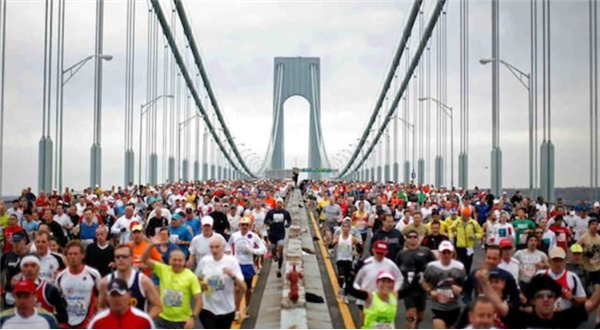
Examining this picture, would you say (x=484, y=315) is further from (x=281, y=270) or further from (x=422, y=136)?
(x=422, y=136)

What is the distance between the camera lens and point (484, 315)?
6.14 m

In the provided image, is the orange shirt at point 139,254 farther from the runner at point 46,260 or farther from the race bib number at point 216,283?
the race bib number at point 216,283

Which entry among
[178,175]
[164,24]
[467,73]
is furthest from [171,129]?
[467,73]

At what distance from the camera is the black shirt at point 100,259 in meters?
10.1

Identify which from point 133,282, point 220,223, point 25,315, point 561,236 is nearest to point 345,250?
point 220,223

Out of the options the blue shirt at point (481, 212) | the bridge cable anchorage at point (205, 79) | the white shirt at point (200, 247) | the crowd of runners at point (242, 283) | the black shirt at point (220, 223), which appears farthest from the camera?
the bridge cable anchorage at point (205, 79)

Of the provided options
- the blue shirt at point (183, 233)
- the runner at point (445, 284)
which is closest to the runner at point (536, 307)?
the runner at point (445, 284)

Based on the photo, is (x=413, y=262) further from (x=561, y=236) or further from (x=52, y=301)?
(x=561, y=236)

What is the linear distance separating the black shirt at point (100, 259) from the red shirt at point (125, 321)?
12.4 ft

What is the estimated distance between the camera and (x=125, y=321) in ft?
20.6

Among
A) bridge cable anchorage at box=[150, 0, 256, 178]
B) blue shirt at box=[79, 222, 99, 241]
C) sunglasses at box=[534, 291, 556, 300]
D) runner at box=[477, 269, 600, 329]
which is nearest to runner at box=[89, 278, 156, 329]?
runner at box=[477, 269, 600, 329]

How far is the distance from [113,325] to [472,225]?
896cm

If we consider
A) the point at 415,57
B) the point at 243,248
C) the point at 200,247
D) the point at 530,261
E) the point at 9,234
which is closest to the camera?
the point at 530,261

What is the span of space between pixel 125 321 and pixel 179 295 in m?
1.49
